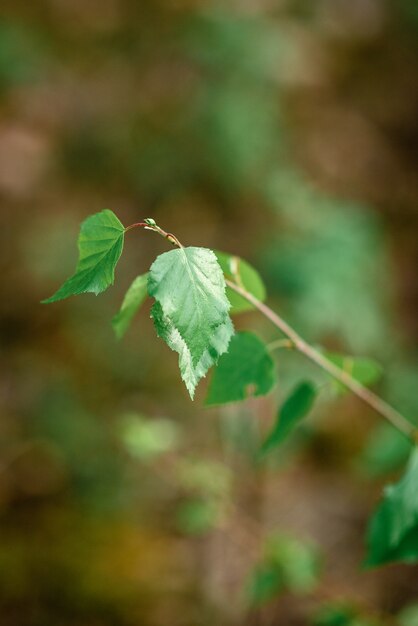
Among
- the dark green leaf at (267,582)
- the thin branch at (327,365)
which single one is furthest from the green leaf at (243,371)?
the dark green leaf at (267,582)

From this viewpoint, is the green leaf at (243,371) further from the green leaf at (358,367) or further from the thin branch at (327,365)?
the green leaf at (358,367)

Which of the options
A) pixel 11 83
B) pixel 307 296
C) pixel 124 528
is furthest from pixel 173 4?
pixel 124 528

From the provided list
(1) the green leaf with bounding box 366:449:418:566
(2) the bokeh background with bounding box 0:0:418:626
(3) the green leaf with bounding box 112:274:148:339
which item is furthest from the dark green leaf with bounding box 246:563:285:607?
(3) the green leaf with bounding box 112:274:148:339

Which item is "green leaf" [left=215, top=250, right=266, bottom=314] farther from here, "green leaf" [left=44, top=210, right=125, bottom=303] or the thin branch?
"green leaf" [left=44, top=210, right=125, bottom=303]

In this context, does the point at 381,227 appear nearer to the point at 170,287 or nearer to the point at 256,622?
the point at 256,622

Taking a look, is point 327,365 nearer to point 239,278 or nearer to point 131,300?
point 239,278

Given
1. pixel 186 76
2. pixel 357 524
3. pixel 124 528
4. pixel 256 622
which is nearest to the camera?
pixel 256 622

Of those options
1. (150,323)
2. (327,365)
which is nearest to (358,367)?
(327,365)
